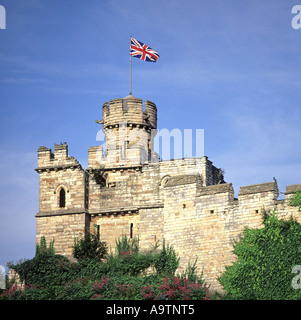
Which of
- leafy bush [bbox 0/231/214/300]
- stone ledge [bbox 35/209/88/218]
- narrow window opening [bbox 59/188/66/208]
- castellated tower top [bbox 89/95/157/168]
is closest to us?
leafy bush [bbox 0/231/214/300]

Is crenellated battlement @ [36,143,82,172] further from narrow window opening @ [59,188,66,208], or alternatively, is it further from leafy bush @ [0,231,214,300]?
leafy bush @ [0,231,214,300]

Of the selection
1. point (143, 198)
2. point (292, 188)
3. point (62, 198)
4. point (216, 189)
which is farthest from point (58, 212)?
point (292, 188)

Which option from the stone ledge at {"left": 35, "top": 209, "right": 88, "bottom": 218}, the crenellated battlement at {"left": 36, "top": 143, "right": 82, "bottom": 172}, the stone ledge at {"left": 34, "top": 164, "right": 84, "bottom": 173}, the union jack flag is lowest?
the stone ledge at {"left": 35, "top": 209, "right": 88, "bottom": 218}

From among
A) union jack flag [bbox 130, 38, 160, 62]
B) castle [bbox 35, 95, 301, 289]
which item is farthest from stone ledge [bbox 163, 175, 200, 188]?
union jack flag [bbox 130, 38, 160, 62]

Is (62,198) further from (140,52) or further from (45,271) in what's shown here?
(140,52)

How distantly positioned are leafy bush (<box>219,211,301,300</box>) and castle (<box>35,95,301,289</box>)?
73cm

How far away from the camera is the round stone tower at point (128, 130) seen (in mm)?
48438

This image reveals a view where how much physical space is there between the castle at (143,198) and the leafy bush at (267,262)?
2.40 feet

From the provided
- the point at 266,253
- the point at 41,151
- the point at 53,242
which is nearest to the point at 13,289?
the point at 53,242

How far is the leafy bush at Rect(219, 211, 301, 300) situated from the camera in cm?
3741

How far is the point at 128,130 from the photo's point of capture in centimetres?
4922

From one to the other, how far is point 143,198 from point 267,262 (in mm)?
8981
